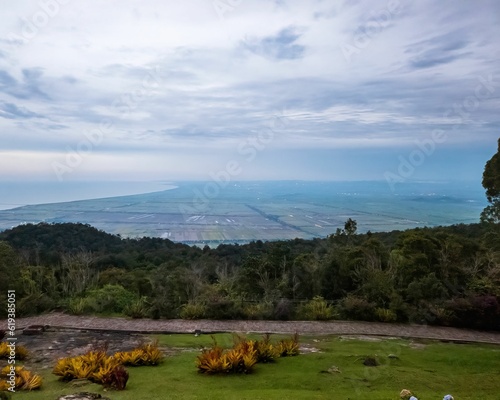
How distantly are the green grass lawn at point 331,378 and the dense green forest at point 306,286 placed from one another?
292 centimetres

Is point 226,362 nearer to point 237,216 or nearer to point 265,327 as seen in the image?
point 265,327

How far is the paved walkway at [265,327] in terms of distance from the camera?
409 inches

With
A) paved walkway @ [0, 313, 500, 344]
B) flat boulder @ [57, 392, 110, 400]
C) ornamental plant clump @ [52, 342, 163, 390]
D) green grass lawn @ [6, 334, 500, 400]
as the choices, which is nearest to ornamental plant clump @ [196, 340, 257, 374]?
green grass lawn @ [6, 334, 500, 400]

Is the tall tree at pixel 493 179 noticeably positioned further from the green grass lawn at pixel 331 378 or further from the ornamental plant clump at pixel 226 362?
the ornamental plant clump at pixel 226 362

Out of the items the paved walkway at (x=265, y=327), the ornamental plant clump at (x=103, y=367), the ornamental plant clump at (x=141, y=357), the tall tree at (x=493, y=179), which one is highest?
the tall tree at (x=493, y=179)

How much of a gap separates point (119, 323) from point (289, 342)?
5.33 metres

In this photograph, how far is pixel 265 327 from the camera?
36.2 ft

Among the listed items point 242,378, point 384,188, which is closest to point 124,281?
point 242,378

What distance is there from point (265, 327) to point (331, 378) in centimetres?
449

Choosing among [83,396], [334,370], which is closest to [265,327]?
[334,370]

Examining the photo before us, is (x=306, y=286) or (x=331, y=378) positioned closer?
(x=331, y=378)

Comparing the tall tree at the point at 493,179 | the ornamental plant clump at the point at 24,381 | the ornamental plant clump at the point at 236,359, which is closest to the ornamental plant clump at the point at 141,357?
the ornamental plant clump at the point at 236,359

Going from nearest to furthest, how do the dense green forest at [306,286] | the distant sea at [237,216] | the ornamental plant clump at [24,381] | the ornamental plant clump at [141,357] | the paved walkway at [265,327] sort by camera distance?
the ornamental plant clump at [24,381] → the ornamental plant clump at [141,357] → the paved walkway at [265,327] → the dense green forest at [306,286] → the distant sea at [237,216]

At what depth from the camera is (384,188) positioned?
73.4 meters
